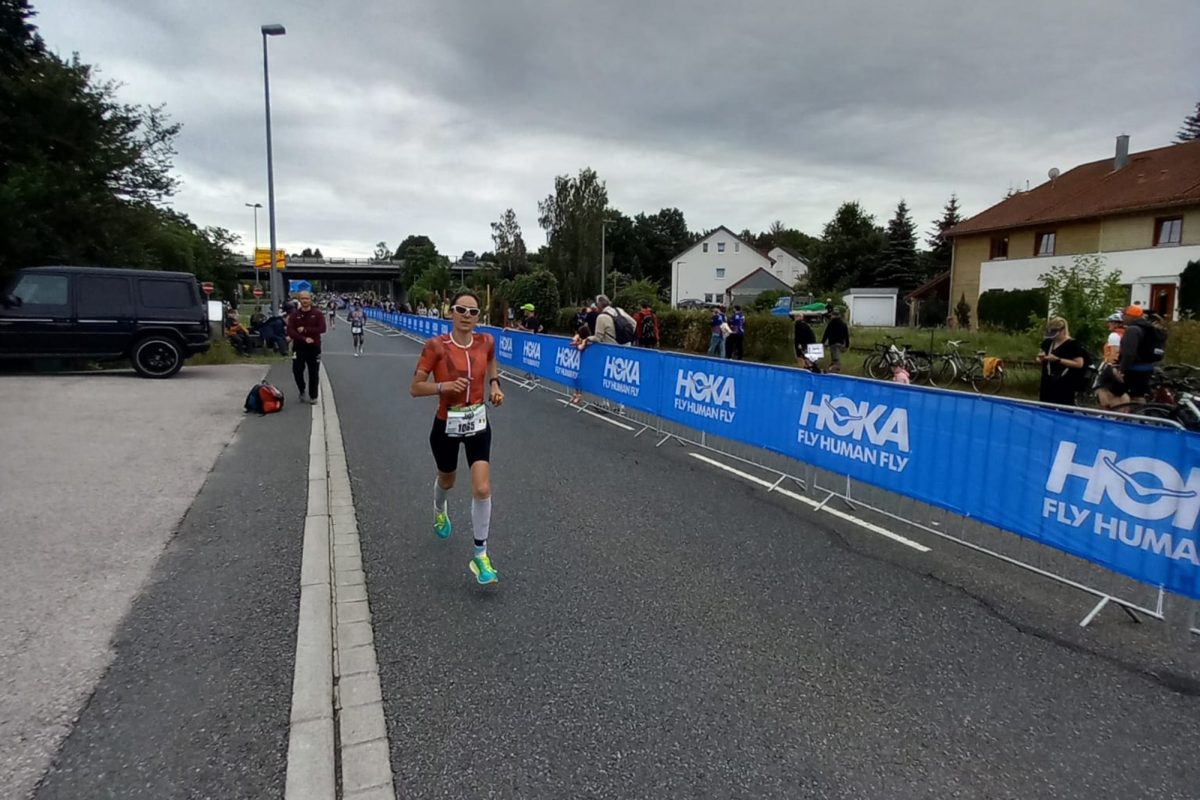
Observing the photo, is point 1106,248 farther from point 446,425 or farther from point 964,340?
point 446,425

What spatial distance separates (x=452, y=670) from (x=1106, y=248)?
38058mm

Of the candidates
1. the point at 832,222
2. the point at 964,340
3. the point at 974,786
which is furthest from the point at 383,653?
the point at 832,222

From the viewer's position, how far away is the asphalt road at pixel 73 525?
3232 millimetres

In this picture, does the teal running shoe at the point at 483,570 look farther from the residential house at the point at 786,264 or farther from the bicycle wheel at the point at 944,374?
the residential house at the point at 786,264

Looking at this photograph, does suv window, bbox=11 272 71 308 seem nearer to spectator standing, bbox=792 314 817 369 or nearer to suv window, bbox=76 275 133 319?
suv window, bbox=76 275 133 319

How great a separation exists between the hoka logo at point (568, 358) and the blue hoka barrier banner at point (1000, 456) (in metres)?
5.02

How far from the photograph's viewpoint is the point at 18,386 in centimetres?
1279

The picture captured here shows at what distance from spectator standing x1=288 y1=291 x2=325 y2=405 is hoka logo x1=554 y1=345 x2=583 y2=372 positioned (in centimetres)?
443

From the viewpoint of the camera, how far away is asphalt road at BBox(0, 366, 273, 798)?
3.23m

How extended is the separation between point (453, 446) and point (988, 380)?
50.7 ft

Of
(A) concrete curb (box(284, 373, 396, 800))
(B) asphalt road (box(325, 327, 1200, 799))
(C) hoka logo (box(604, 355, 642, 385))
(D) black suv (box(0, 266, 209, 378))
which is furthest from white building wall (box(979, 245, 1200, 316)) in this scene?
(A) concrete curb (box(284, 373, 396, 800))

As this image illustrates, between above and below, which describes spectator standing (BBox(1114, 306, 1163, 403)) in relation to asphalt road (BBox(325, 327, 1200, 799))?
above

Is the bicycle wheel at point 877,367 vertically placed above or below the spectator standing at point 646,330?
below

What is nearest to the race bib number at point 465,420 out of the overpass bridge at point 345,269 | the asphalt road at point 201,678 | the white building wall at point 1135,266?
the asphalt road at point 201,678
